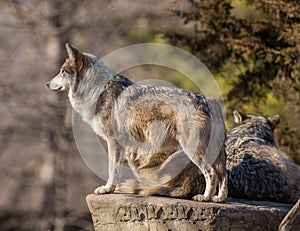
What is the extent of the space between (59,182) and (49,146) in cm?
81

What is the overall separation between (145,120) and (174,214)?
835mm

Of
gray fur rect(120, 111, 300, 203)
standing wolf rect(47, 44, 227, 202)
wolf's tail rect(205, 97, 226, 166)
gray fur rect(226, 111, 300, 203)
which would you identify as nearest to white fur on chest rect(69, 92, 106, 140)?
standing wolf rect(47, 44, 227, 202)

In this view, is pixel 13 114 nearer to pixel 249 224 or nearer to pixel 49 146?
pixel 49 146

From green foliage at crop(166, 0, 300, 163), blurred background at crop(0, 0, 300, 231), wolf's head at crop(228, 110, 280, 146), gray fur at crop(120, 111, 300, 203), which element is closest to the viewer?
gray fur at crop(120, 111, 300, 203)

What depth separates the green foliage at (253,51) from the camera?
1333 centimetres

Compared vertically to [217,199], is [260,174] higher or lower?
higher

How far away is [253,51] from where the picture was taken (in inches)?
540

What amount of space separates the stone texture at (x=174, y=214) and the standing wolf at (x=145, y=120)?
14 centimetres

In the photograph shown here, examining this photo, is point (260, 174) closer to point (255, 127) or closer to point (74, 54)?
point (255, 127)

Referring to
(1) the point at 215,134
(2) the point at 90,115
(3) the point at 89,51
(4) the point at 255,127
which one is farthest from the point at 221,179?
(3) the point at 89,51

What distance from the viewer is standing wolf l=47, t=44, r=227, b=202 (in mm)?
5957

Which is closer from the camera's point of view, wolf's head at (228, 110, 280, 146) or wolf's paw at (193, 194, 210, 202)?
wolf's paw at (193, 194, 210, 202)

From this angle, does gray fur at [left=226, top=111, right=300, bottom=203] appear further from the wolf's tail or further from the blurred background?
the blurred background

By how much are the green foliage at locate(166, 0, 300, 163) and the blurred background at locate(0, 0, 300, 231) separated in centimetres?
2
